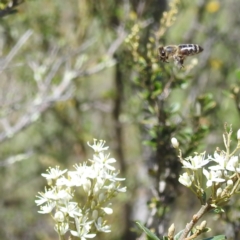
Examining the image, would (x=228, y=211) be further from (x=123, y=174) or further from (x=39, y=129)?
(x=39, y=129)

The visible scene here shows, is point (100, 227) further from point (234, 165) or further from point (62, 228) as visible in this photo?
point (234, 165)

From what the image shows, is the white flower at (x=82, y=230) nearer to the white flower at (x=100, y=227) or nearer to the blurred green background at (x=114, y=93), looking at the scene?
the white flower at (x=100, y=227)

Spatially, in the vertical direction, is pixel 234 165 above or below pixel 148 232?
above

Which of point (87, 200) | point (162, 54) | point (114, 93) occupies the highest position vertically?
point (87, 200)

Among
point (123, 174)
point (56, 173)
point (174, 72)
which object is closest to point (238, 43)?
point (123, 174)

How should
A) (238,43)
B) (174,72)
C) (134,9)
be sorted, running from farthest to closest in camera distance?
(238,43) → (134,9) → (174,72)

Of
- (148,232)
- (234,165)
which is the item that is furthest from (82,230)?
(234,165)

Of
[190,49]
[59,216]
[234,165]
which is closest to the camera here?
[234,165]
